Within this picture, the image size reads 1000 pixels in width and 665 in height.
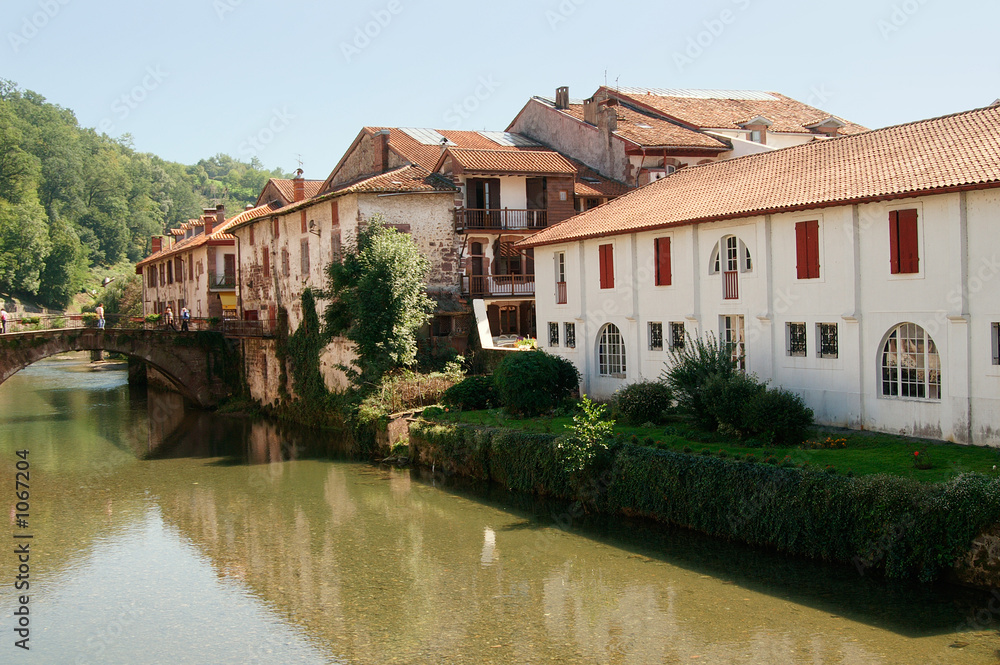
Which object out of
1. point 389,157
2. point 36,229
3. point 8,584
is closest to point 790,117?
point 389,157

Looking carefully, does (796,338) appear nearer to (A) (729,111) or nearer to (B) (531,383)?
(B) (531,383)

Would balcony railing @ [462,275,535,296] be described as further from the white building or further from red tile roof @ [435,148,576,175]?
the white building

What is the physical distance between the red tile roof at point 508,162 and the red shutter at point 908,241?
18.3m

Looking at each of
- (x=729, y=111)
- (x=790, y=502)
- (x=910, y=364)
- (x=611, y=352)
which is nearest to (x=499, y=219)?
A: (x=611, y=352)

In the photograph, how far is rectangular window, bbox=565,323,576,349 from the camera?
95.3 feet

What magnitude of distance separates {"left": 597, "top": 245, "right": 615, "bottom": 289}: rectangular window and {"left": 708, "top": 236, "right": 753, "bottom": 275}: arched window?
3.83 metres

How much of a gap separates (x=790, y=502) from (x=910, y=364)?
17.2 ft

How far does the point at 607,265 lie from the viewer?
27016mm

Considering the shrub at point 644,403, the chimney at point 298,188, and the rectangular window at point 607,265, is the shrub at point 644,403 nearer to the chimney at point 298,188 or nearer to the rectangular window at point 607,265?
the rectangular window at point 607,265

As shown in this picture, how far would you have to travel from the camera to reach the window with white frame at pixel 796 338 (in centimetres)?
2125

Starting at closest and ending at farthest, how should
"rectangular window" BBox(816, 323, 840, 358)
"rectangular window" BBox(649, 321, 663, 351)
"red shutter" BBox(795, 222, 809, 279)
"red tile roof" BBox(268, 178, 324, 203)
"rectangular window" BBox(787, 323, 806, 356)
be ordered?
"rectangular window" BBox(816, 323, 840, 358)
"red shutter" BBox(795, 222, 809, 279)
"rectangular window" BBox(787, 323, 806, 356)
"rectangular window" BBox(649, 321, 663, 351)
"red tile roof" BBox(268, 178, 324, 203)

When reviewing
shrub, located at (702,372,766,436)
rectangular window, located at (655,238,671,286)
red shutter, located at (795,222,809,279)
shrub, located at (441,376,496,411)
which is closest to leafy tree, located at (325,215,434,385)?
shrub, located at (441,376,496,411)

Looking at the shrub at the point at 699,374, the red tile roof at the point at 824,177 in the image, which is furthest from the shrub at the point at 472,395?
the shrub at the point at 699,374

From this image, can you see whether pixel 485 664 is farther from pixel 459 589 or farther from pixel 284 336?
pixel 284 336
